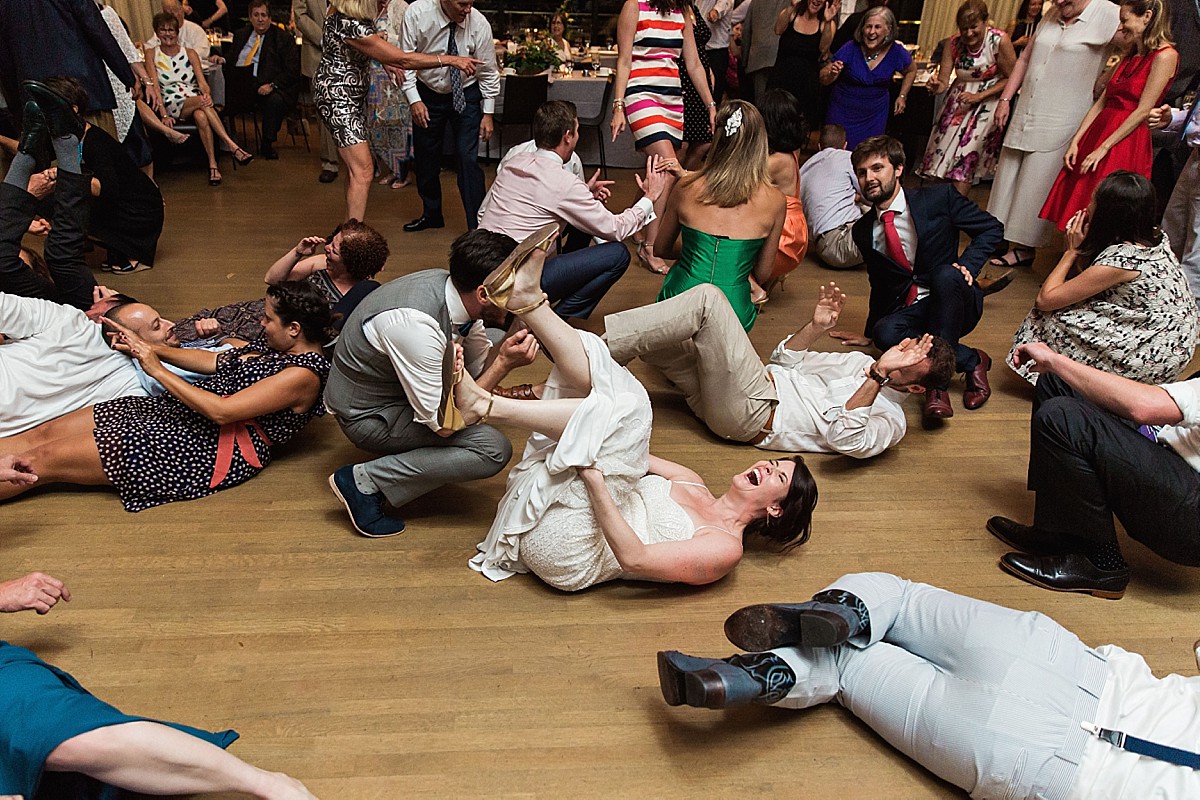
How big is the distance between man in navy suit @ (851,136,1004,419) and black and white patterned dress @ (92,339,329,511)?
7.87ft

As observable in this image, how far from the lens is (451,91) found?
5.05 metres

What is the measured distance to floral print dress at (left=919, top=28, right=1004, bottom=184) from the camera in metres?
5.62

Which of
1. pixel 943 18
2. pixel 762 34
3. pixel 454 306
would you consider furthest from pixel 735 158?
pixel 943 18

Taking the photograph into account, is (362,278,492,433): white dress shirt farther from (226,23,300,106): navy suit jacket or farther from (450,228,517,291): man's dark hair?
(226,23,300,106): navy suit jacket

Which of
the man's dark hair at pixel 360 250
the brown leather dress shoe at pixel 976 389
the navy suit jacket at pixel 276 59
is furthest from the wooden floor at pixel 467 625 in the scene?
the navy suit jacket at pixel 276 59

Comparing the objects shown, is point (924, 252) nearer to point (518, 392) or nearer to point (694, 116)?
point (518, 392)

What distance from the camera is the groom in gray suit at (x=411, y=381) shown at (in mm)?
2443

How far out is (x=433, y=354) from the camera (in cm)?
242

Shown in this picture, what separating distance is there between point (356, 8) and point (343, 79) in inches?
14.2

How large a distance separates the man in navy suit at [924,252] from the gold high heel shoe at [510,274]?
1992 mm

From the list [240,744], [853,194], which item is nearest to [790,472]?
[240,744]

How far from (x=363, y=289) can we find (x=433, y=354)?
89 cm

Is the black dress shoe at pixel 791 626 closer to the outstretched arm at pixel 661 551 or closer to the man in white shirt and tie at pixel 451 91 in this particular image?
the outstretched arm at pixel 661 551

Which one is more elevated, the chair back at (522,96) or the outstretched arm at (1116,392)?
the chair back at (522,96)
